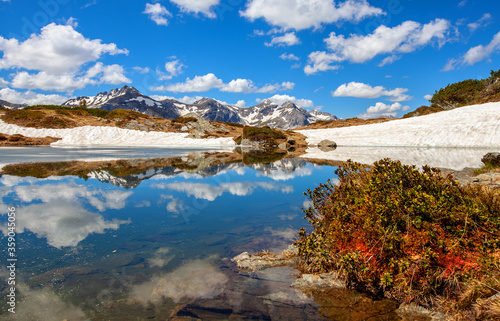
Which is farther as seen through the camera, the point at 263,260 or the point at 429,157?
the point at 429,157

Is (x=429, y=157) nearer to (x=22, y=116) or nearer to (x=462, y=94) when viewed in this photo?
(x=462, y=94)

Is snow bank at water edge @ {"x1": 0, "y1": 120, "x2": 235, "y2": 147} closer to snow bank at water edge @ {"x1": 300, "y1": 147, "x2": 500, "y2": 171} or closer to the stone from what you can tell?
snow bank at water edge @ {"x1": 300, "y1": 147, "x2": 500, "y2": 171}

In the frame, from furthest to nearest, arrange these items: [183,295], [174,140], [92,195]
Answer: [174,140]
[92,195]
[183,295]

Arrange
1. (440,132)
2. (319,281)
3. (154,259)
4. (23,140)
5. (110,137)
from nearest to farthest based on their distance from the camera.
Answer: (319,281) < (154,259) < (440,132) < (23,140) < (110,137)

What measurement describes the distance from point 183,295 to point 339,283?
11.4ft

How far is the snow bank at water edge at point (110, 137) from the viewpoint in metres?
72.8

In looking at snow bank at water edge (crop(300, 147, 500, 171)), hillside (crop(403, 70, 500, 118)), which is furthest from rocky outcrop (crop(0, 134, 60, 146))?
hillside (crop(403, 70, 500, 118))

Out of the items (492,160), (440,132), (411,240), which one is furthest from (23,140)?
(440,132)

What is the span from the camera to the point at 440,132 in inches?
2224

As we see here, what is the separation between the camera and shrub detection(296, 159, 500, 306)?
4879 millimetres

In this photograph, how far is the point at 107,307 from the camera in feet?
16.3

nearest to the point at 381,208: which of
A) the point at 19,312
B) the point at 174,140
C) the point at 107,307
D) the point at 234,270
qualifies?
the point at 234,270

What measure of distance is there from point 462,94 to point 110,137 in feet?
408

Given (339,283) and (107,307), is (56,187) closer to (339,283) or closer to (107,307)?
(107,307)
